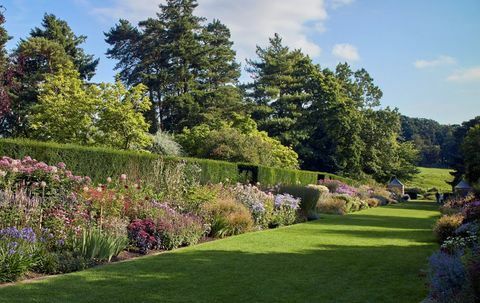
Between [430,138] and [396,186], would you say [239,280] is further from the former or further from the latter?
[430,138]

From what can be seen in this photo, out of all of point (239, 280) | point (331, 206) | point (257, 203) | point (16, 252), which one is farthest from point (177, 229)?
point (331, 206)

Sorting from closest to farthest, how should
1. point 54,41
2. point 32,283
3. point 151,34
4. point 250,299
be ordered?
point 250,299, point 32,283, point 54,41, point 151,34

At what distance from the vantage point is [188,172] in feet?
53.6

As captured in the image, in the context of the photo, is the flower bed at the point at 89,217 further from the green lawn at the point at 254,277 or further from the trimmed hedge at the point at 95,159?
the trimmed hedge at the point at 95,159

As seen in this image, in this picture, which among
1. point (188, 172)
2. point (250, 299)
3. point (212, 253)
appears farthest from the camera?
point (188, 172)

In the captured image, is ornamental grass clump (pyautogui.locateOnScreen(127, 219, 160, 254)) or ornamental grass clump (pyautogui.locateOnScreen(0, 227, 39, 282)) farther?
ornamental grass clump (pyautogui.locateOnScreen(127, 219, 160, 254))

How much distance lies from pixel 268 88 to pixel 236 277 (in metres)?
44.9

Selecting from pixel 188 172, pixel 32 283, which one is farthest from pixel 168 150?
pixel 32 283

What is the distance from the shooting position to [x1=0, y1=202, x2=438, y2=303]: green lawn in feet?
19.8

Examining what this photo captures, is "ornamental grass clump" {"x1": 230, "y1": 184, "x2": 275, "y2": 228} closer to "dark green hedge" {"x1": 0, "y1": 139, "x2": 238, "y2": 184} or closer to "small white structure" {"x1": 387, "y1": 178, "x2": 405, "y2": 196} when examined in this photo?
"dark green hedge" {"x1": 0, "y1": 139, "x2": 238, "y2": 184}

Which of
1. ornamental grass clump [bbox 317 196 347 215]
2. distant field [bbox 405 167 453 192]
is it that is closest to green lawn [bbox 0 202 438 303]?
ornamental grass clump [bbox 317 196 347 215]

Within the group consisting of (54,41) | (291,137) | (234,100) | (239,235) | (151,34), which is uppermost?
(151,34)

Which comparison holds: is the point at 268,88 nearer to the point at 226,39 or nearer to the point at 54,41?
the point at 226,39

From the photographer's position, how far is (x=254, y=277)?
23.9 ft
